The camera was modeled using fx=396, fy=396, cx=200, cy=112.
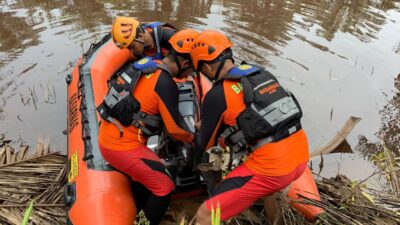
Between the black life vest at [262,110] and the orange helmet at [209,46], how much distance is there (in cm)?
16

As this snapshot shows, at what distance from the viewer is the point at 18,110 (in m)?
5.46

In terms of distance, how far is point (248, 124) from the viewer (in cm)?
252

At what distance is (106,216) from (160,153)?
2.88 feet

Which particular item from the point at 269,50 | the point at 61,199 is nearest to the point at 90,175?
the point at 61,199

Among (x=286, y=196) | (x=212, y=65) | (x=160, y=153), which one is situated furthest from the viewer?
(x=160, y=153)

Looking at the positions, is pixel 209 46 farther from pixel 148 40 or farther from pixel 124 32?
pixel 148 40

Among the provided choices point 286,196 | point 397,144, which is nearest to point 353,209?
point 286,196

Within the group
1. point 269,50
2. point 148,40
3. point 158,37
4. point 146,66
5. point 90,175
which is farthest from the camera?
point 269,50

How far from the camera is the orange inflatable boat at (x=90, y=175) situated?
2.92 m

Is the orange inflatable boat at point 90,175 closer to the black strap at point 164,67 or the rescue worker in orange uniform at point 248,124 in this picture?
the rescue worker in orange uniform at point 248,124

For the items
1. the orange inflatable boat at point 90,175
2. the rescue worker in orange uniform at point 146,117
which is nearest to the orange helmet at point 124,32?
the rescue worker in orange uniform at point 146,117

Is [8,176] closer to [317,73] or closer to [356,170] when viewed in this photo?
[356,170]

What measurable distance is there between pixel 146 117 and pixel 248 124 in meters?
0.81

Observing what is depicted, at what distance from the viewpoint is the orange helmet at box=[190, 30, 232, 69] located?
2.59 m
